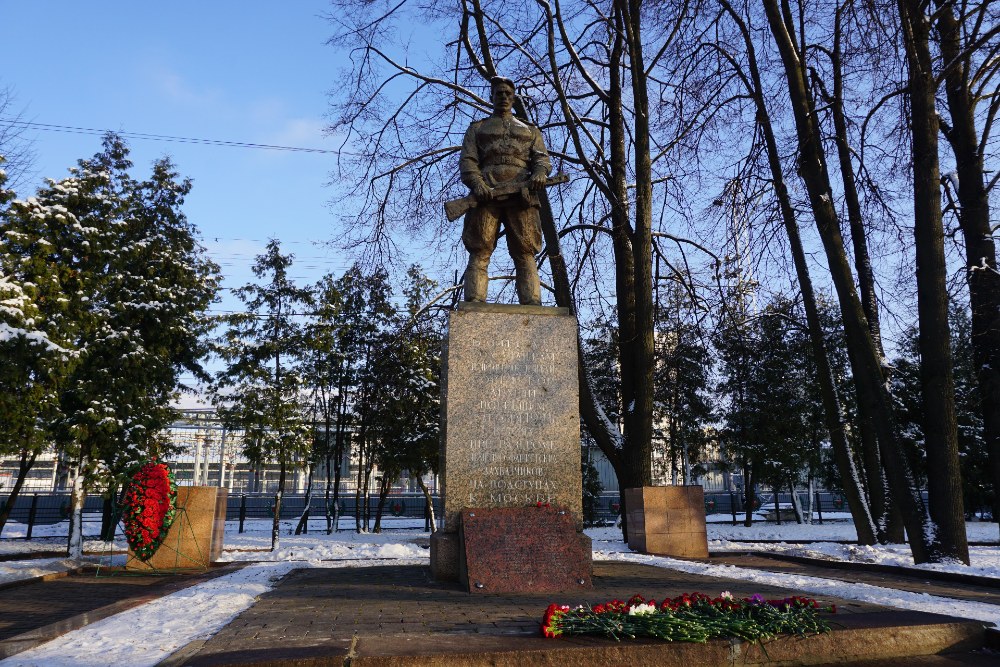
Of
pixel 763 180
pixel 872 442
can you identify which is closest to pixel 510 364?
pixel 763 180

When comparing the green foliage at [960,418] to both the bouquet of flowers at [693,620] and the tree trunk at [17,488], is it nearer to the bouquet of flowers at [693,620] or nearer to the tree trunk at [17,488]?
the bouquet of flowers at [693,620]

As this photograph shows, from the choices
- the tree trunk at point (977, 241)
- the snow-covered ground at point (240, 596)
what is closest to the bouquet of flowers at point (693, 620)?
the snow-covered ground at point (240, 596)

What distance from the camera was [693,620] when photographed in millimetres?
3959

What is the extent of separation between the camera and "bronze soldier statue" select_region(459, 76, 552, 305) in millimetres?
7969

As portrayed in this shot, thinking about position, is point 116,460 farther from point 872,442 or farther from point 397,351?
point 872,442

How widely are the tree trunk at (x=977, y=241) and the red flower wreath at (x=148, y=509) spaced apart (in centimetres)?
1179

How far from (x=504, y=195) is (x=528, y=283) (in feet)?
3.39

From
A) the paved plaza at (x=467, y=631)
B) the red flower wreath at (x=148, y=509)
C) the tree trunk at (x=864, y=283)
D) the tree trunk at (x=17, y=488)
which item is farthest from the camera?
the tree trunk at (x=17, y=488)

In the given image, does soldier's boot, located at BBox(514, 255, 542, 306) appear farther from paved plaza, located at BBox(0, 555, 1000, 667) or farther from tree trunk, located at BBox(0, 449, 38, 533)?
tree trunk, located at BBox(0, 449, 38, 533)

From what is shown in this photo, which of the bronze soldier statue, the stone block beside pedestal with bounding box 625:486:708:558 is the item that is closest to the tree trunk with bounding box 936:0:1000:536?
the stone block beside pedestal with bounding box 625:486:708:558

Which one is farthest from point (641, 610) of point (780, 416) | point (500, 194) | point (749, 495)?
point (749, 495)

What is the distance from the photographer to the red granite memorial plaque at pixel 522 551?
6.18m

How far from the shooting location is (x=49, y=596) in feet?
23.8

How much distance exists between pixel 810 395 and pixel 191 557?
19551 millimetres
